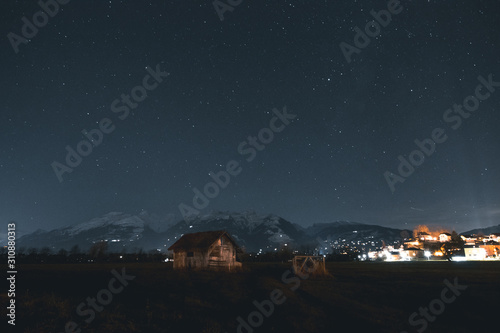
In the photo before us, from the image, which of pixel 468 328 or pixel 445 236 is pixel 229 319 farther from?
pixel 445 236

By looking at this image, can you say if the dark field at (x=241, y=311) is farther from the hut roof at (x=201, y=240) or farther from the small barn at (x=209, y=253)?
the hut roof at (x=201, y=240)

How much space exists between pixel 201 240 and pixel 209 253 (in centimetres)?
268

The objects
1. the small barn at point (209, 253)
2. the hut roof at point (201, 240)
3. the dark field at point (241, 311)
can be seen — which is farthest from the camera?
the hut roof at point (201, 240)

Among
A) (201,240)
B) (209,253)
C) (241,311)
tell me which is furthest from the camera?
(201,240)

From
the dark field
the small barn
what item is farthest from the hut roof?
the dark field

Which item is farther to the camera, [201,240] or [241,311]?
[201,240]

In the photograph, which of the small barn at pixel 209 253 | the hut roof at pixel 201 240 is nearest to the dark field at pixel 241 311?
the small barn at pixel 209 253

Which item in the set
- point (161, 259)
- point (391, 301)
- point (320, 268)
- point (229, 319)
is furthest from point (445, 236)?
point (229, 319)

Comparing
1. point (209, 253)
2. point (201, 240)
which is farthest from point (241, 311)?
point (201, 240)

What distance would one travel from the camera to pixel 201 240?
41.7 meters

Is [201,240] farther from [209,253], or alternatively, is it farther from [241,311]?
[241,311]

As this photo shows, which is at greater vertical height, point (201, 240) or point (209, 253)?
point (201, 240)

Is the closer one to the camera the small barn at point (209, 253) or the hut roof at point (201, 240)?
the small barn at point (209, 253)

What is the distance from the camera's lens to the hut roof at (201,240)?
39.7 metres
